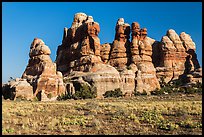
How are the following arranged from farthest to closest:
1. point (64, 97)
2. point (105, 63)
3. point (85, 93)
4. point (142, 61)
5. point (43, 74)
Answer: point (105, 63), point (142, 61), point (43, 74), point (85, 93), point (64, 97)

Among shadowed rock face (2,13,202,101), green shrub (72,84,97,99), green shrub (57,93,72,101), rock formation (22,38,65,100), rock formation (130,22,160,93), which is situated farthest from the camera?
rock formation (130,22,160,93)

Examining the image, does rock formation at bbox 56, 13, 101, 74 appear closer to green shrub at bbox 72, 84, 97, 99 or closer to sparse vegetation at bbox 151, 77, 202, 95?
green shrub at bbox 72, 84, 97, 99

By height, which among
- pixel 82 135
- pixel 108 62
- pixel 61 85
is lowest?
pixel 82 135

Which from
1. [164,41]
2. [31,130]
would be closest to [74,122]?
[31,130]

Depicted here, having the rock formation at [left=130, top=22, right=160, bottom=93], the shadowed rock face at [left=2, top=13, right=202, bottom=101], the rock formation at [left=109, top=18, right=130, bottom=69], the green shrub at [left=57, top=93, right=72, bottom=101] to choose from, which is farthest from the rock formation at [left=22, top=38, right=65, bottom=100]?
the rock formation at [left=109, top=18, right=130, bottom=69]

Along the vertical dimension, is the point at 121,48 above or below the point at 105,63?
above

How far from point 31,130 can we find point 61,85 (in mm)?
47719

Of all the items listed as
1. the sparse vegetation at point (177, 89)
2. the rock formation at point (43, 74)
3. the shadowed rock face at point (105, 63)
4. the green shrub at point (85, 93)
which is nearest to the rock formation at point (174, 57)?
the shadowed rock face at point (105, 63)

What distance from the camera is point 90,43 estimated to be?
78.9 m

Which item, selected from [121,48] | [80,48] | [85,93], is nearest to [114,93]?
[85,93]

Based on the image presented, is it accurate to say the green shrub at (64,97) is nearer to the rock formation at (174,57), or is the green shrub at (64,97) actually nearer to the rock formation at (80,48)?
the rock formation at (80,48)

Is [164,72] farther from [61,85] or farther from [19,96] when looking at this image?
[19,96]

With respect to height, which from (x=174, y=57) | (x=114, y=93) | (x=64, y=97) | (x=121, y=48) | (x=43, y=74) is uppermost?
(x=121, y=48)

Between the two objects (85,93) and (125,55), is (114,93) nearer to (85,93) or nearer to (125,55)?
(85,93)
